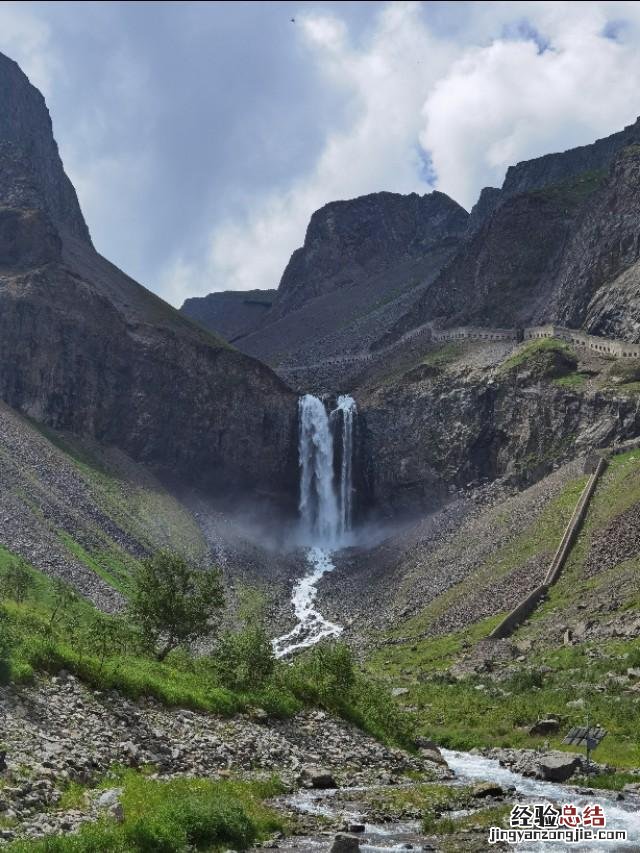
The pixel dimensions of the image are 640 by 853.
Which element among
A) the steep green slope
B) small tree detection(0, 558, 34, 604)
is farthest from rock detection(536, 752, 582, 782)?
the steep green slope

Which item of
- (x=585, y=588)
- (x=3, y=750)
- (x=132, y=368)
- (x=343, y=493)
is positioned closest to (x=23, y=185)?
(x=132, y=368)

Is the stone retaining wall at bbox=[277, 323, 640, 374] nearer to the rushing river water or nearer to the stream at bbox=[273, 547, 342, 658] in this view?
the stream at bbox=[273, 547, 342, 658]

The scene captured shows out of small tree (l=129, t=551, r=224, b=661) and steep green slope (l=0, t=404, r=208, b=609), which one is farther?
steep green slope (l=0, t=404, r=208, b=609)

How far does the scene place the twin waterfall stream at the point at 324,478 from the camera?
126375 millimetres

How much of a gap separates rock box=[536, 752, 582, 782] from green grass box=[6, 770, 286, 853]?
48.4ft

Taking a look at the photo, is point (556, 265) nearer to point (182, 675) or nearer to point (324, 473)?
point (324, 473)

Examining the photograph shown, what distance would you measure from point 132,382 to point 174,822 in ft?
391

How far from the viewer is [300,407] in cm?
14312

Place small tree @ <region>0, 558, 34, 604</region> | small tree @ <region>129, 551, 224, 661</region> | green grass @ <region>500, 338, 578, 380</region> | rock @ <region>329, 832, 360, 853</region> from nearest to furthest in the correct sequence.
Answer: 1. rock @ <region>329, 832, 360, 853</region>
2. small tree @ <region>129, 551, 224, 661</region>
3. small tree @ <region>0, 558, 34, 604</region>
4. green grass @ <region>500, 338, 578, 380</region>

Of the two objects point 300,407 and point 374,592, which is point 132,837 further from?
point 300,407

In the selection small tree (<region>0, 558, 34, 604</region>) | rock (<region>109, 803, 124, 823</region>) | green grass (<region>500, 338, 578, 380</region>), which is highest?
green grass (<region>500, 338, 578, 380</region>)

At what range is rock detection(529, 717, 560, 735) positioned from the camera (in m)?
44.4

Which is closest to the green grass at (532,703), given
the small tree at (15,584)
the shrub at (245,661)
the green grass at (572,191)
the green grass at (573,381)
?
the shrub at (245,661)

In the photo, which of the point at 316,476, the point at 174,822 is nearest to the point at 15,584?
the point at 174,822
